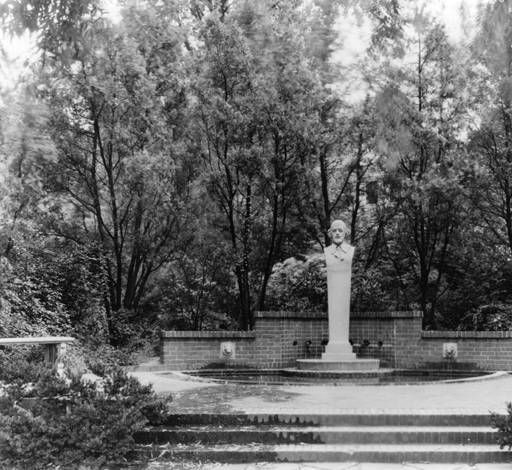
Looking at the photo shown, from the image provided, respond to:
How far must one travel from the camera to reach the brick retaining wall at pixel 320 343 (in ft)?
43.3

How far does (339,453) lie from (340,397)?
229 centimetres

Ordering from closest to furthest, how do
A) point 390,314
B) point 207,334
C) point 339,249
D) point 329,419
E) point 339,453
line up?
point 339,453 < point 329,419 < point 339,249 < point 207,334 < point 390,314

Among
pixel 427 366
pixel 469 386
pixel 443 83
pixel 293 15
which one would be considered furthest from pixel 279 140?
pixel 469 386

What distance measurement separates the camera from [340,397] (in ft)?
28.0

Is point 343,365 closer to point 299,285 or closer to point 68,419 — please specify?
point 299,285

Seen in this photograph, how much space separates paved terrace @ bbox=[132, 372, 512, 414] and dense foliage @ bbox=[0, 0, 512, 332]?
4.78 meters

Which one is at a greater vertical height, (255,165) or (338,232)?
(255,165)

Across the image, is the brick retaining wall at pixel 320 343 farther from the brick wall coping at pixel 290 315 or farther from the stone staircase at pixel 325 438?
the stone staircase at pixel 325 438

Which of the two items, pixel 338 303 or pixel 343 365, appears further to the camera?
pixel 338 303

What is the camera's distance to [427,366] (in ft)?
45.0

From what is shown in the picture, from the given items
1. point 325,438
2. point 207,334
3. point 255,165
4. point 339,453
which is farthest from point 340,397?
point 255,165

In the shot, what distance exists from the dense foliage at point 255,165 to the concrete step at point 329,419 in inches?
259

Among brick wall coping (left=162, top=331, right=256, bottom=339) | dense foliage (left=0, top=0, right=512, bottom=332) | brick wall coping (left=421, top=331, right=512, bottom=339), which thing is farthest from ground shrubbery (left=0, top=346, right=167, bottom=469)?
brick wall coping (left=421, top=331, right=512, bottom=339)

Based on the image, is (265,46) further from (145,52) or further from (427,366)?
(427,366)
